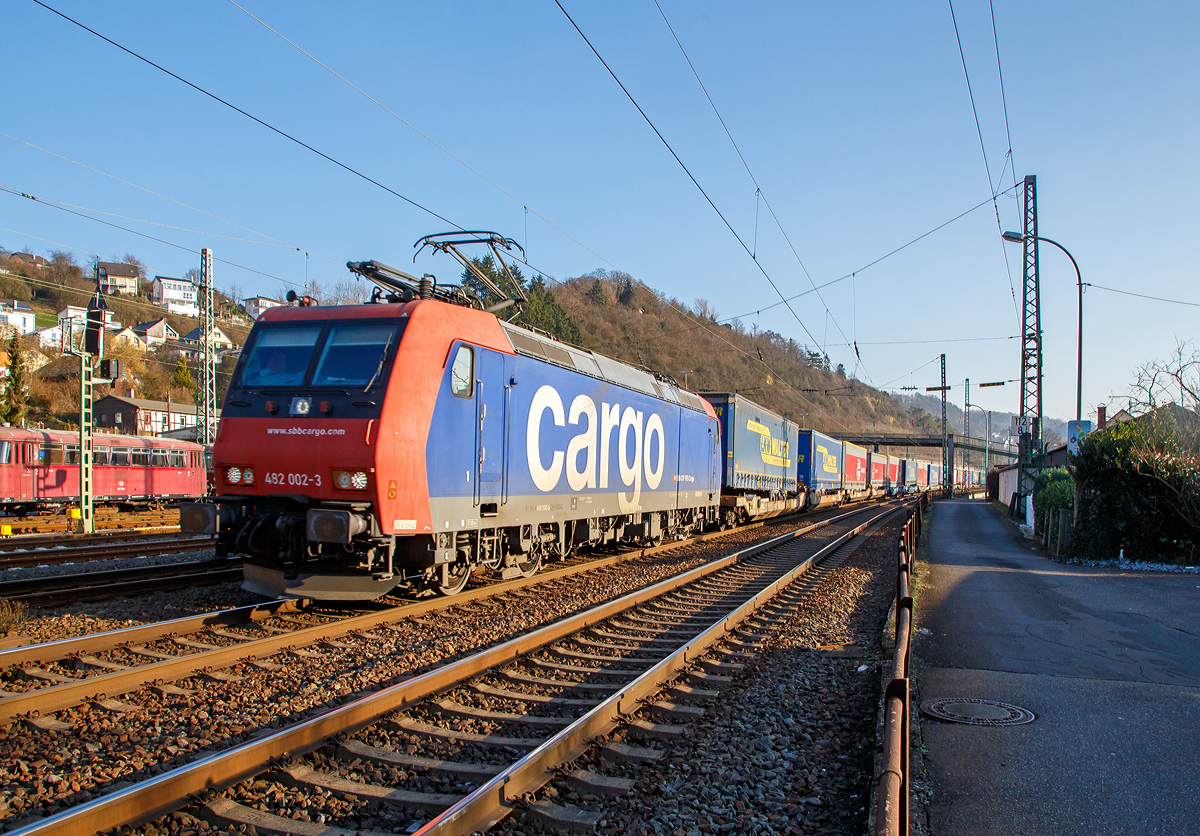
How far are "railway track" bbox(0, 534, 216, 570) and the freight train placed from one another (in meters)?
6.60

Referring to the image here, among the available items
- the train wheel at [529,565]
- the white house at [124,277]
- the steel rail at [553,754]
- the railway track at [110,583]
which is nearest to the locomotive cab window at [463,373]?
the railway track at [110,583]

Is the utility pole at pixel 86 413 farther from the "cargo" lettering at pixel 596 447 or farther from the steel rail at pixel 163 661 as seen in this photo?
the "cargo" lettering at pixel 596 447

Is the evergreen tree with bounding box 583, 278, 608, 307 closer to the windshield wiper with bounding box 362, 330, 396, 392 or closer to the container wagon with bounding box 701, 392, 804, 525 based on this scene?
the container wagon with bounding box 701, 392, 804, 525

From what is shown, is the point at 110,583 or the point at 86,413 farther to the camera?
the point at 86,413

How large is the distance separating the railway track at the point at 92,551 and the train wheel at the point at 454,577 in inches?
297

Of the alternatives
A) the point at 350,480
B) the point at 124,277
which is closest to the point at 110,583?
the point at 350,480

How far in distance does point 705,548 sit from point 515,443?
29.4ft

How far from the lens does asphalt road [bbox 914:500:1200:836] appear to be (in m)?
4.24

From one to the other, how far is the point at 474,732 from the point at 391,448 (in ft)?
10.9

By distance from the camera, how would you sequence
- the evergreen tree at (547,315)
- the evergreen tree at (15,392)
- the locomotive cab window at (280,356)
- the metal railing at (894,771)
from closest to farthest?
the metal railing at (894,771)
the locomotive cab window at (280,356)
the evergreen tree at (15,392)
the evergreen tree at (547,315)

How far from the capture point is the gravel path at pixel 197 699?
405cm

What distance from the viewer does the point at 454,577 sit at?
363 inches

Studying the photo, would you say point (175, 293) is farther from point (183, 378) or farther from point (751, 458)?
point (751, 458)

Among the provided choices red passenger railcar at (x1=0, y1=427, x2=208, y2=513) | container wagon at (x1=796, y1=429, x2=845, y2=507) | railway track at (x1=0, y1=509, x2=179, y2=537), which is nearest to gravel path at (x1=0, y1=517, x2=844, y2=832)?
railway track at (x1=0, y1=509, x2=179, y2=537)
